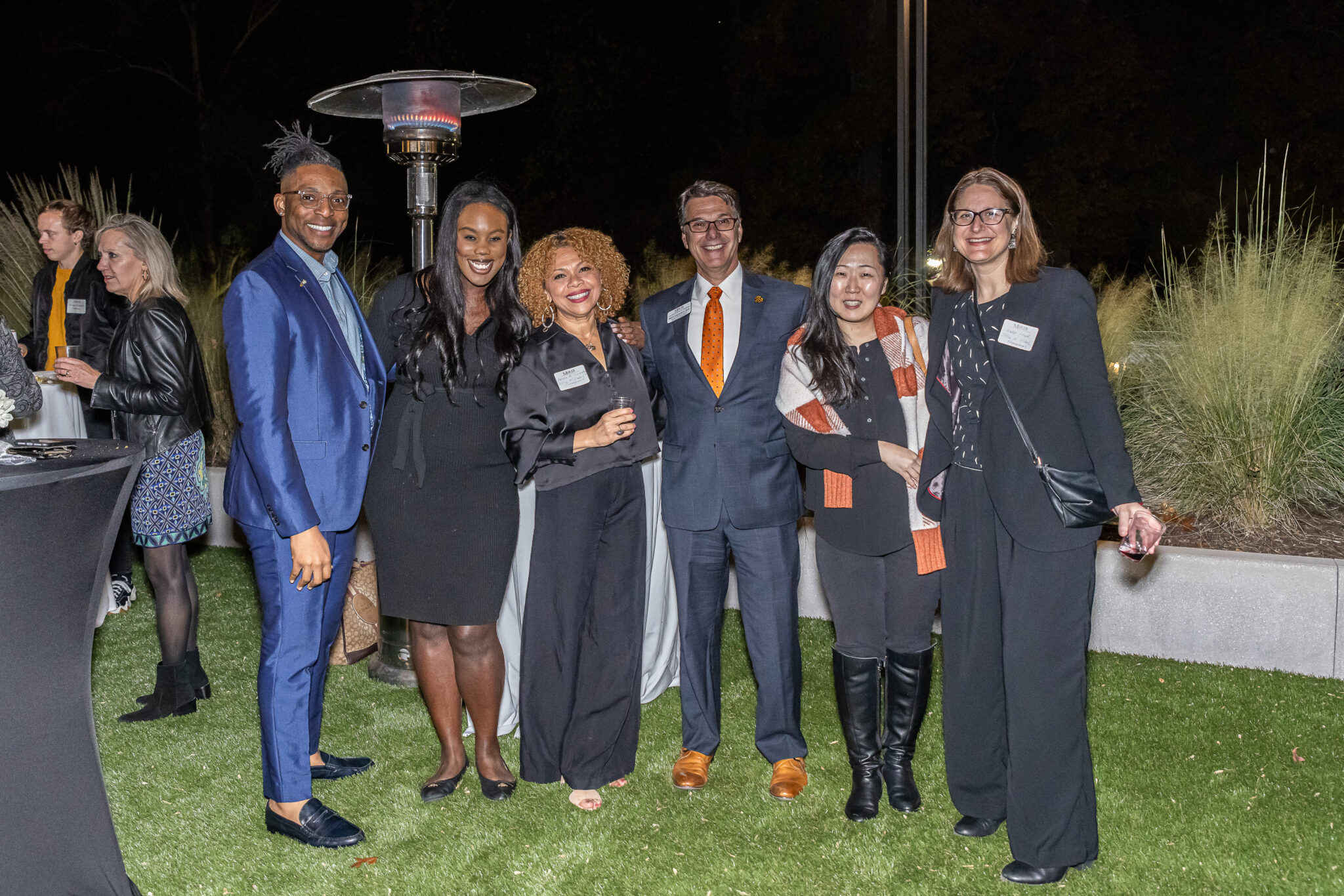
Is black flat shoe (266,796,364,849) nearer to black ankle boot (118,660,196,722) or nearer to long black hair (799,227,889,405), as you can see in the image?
black ankle boot (118,660,196,722)

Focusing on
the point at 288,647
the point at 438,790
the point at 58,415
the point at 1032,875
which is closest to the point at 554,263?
the point at 288,647

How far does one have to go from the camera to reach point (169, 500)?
4.41m

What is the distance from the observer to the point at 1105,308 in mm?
6906

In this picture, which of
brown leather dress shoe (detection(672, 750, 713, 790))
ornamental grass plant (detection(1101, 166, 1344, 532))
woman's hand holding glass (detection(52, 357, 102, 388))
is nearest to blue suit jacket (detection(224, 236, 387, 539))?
brown leather dress shoe (detection(672, 750, 713, 790))

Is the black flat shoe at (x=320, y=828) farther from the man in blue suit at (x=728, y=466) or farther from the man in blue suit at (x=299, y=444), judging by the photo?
the man in blue suit at (x=728, y=466)

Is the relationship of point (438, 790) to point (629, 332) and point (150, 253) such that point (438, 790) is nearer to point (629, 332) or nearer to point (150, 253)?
point (629, 332)

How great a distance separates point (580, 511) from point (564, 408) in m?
0.32

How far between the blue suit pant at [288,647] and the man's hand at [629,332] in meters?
1.01

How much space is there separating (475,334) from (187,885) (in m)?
1.76

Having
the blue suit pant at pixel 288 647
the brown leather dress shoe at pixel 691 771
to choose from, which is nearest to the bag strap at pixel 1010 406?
the brown leather dress shoe at pixel 691 771

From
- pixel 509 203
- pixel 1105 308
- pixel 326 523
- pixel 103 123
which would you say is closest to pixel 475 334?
pixel 509 203

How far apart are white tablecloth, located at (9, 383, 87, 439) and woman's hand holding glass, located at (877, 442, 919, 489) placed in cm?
440

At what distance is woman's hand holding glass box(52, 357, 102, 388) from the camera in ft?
14.6

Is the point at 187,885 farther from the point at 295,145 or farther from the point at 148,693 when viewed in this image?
the point at 295,145
